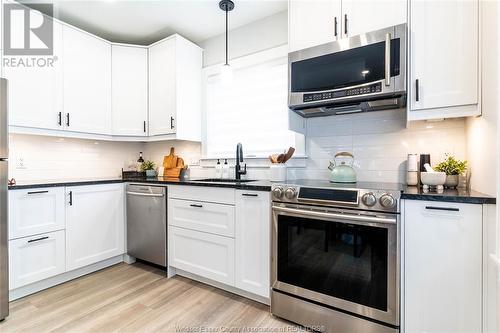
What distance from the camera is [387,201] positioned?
1400 millimetres

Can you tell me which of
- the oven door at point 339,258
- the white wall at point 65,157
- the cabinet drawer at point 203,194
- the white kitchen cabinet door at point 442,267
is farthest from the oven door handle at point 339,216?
the white wall at point 65,157

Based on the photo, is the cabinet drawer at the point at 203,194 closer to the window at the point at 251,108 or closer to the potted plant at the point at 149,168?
the window at the point at 251,108

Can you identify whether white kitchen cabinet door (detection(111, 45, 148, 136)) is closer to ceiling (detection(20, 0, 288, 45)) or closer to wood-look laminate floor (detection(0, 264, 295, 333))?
ceiling (detection(20, 0, 288, 45))

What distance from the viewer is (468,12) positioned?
1437 millimetres

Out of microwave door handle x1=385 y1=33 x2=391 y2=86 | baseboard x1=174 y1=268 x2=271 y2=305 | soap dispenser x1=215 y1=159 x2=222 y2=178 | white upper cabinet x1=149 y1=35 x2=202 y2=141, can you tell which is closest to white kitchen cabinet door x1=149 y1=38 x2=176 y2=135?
white upper cabinet x1=149 y1=35 x2=202 y2=141

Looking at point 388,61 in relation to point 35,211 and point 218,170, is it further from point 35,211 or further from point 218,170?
point 35,211

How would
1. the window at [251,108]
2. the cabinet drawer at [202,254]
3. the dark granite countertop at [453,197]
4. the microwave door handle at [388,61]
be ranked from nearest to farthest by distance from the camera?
the dark granite countertop at [453,197] < the microwave door handle at [388,61] < the cabinet drawer at [202,254] < the window at [251,108]

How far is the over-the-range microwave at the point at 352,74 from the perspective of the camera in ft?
5.14

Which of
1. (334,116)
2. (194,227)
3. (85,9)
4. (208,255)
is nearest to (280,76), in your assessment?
(334,116)

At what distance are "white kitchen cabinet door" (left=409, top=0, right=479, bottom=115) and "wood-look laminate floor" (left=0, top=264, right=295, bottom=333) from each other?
1787mm

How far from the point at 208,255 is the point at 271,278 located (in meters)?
0.62

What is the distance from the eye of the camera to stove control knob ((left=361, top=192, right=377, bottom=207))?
144 centimetres

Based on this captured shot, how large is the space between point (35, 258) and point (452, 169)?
3.20 metres

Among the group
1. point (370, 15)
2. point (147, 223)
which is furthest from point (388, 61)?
point (147, 223)
